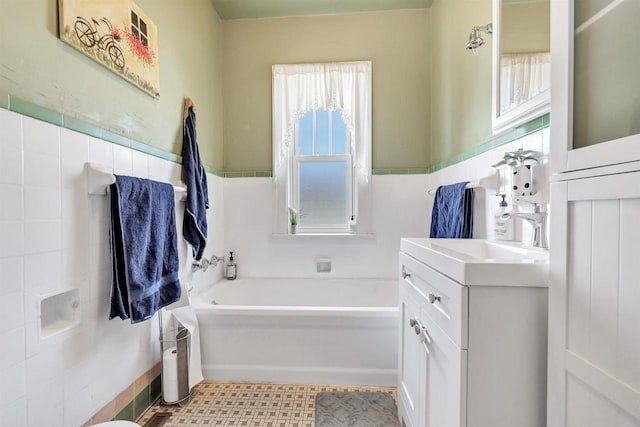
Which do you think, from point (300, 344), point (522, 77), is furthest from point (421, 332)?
point (522, 77)

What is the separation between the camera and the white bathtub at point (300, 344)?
1866 mm

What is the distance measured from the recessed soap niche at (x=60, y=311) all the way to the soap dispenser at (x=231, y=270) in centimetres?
148

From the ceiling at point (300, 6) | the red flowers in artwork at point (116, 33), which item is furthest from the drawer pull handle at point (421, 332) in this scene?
the ceiling at point (300, 6)

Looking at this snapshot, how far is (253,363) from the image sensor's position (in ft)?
6.35

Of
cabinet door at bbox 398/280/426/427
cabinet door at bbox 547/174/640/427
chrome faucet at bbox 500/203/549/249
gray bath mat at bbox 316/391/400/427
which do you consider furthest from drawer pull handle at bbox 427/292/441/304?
gray bath mat at bbox 316/391/400/427

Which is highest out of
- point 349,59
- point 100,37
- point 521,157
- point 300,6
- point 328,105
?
point 300,6

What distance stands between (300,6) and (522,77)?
6.51 ft

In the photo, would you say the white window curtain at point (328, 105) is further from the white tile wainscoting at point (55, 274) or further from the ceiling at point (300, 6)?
the white tile wainscoting at point (55, 274)

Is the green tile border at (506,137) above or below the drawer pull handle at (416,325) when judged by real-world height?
above

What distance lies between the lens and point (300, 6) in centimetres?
256

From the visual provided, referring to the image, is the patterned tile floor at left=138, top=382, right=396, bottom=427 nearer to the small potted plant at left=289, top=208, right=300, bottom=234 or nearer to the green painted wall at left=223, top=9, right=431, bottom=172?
the small potted plant at left=289, top=208, right=300, bottom=234

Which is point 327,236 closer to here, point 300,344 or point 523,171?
point 300,344

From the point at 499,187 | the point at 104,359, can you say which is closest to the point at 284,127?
the point at 499,187

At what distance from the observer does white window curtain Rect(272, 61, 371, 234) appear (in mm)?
2648
